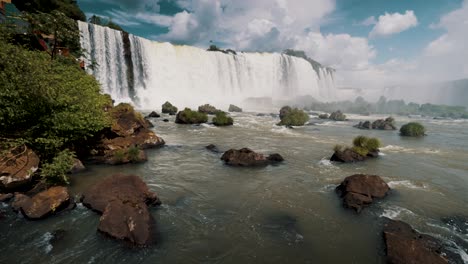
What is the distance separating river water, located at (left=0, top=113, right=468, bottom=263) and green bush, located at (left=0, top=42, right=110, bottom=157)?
2.24 meters

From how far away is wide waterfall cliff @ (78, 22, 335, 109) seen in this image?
41031mm

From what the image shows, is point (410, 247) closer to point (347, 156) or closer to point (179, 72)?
point (347, 156)

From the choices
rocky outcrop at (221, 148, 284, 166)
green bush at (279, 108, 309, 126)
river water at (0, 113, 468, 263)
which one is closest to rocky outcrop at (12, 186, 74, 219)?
river water at (0, 113, 468, 263)

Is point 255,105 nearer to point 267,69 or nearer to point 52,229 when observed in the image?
point 267,69

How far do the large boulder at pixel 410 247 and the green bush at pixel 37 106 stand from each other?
43.4 feet

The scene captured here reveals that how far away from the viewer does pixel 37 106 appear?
11438 millimetres

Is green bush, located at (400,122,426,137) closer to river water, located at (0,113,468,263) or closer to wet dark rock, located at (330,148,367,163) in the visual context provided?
river water, located at (0,113,468,263)

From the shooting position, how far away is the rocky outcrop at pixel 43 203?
8203mm

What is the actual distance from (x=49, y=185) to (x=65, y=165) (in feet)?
3.05

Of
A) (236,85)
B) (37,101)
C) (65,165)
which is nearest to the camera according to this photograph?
(65,165)

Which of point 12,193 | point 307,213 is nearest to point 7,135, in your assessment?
point 12,193

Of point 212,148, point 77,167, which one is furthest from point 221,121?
point 77,167

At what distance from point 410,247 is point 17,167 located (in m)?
13.4

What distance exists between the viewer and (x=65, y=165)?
10328 millimetres
